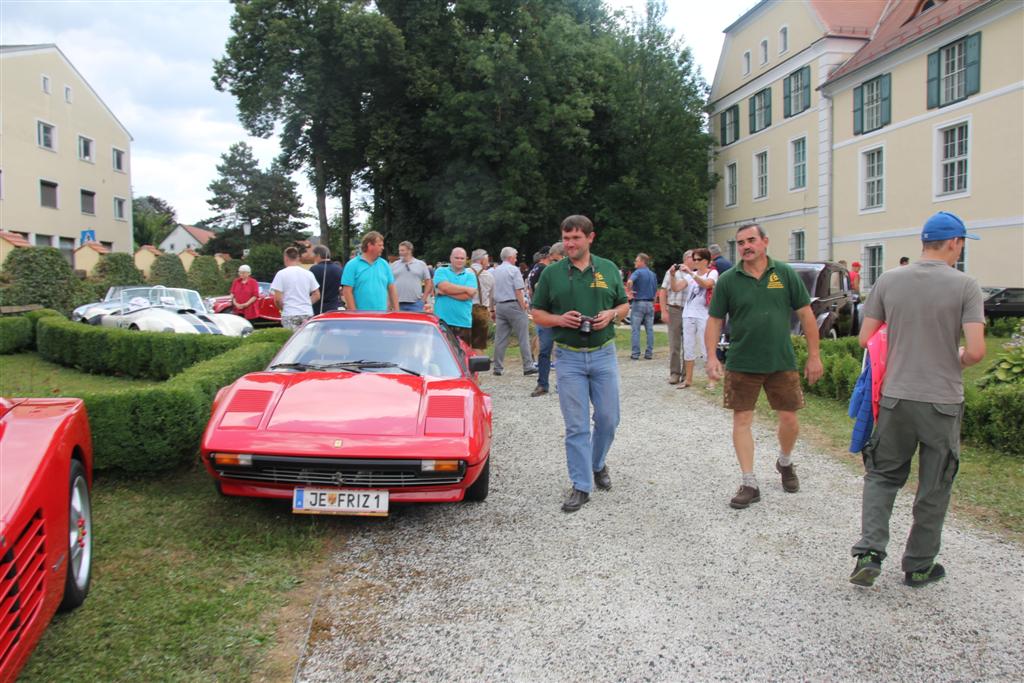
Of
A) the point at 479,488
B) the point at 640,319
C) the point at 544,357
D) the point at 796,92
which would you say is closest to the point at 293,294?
the point at 544,357

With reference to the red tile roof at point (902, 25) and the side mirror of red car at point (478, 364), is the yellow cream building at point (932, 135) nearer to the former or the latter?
the red tile roof at point (902, 25)

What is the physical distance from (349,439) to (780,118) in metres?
33.3

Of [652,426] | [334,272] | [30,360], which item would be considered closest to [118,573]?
[652,426]

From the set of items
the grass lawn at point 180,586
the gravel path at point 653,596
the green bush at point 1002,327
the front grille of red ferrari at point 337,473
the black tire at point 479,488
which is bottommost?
the gravel path at point 653,596

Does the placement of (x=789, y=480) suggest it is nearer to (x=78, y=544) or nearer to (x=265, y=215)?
(x=78, y=544)

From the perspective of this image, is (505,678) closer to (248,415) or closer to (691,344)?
(248,415)

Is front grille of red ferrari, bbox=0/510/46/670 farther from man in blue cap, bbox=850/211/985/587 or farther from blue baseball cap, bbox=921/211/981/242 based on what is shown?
blue baseball cap, bbox=921/211/981/242

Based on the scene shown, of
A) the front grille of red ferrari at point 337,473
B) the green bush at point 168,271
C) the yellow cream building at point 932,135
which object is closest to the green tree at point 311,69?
the green bush at point 168,271

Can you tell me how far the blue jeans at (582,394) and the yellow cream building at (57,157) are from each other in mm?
32829

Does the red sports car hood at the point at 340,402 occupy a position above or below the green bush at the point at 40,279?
below

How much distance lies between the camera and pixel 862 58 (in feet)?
90.7

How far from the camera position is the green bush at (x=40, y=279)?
1816cm

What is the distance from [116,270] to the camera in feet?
82.7

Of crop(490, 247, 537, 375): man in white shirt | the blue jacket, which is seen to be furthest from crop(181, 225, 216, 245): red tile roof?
the blue jacket
